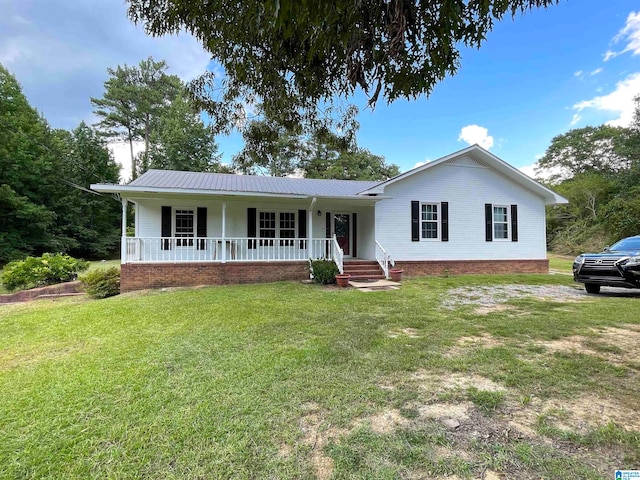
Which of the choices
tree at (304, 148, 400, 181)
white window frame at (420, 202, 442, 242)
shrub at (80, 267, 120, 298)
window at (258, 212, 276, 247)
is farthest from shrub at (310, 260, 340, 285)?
tree at (304, 148, 400, 181)

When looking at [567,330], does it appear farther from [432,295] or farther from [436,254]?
[436,254]

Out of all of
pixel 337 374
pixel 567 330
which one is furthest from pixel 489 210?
pixel 337 374

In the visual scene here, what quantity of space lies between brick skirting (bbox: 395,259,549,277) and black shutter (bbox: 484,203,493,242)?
1067 millimetres

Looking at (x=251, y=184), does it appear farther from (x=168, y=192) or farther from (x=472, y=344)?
(x=472, y=344)

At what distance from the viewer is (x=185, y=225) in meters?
12.0

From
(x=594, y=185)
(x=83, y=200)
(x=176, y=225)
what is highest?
(x=594, y=185)

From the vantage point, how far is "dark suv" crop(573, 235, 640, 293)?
780 cm

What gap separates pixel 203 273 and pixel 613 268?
11489 mm

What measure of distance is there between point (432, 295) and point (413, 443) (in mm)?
6765

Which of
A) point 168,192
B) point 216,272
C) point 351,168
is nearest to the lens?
point 168,192

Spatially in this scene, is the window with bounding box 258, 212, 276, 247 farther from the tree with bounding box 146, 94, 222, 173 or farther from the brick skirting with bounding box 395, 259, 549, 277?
the tree with bounding box 146, 94, 222, 173

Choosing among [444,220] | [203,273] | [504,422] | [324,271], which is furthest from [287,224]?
[504,422]

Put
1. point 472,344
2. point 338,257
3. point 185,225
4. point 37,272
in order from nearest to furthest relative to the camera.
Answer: point 472,344 < point 37,272 < point 338,257 < point 185,225

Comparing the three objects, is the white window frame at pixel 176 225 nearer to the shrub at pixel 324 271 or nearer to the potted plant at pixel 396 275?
the shrub at pixel 324 271
